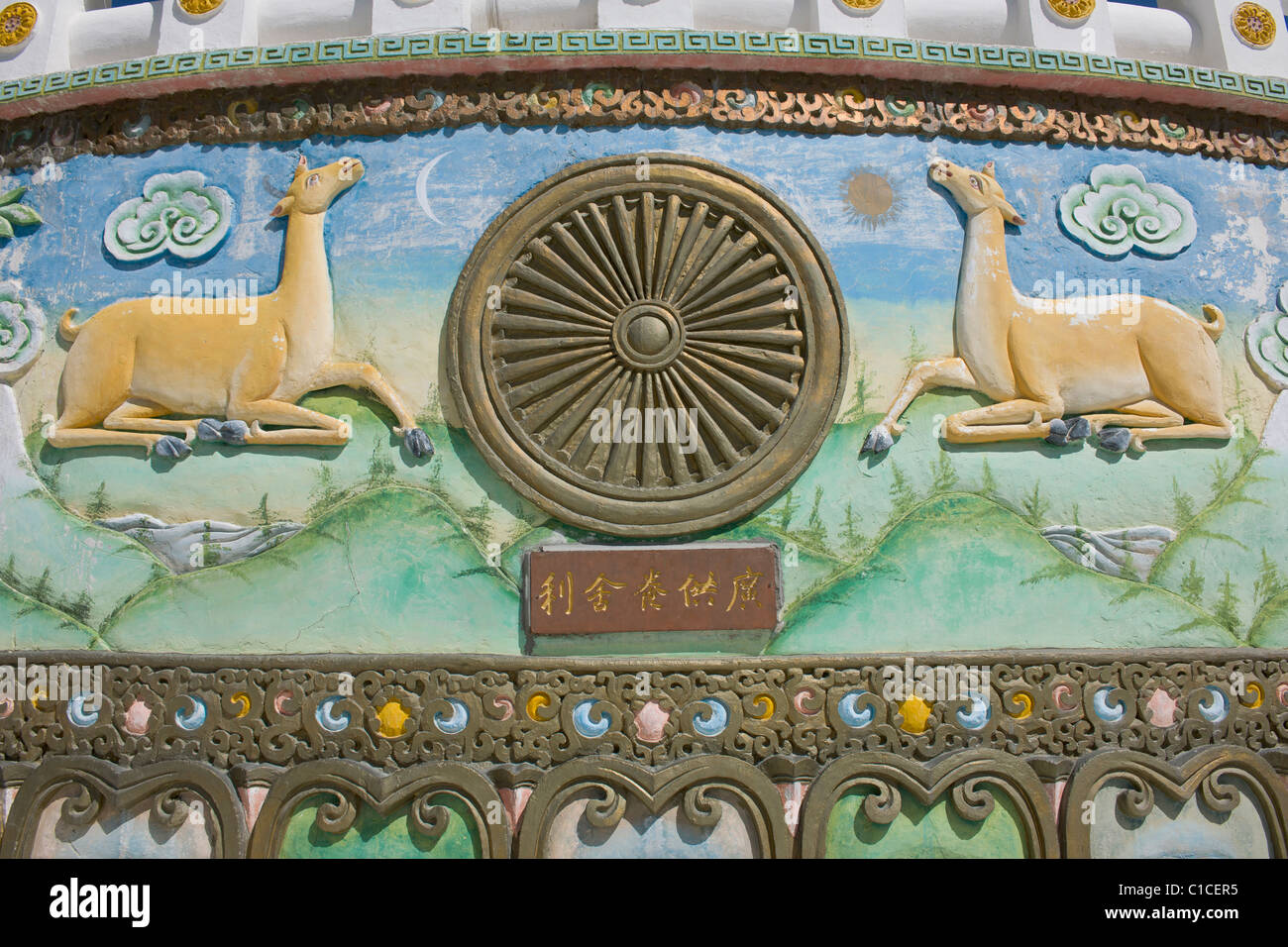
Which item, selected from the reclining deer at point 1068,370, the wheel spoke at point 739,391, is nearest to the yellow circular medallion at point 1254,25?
the reclining deer at point 1068,370

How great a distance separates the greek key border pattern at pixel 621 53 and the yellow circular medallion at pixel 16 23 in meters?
0.35

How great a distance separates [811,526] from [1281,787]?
2.29m

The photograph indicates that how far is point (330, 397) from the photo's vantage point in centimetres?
454

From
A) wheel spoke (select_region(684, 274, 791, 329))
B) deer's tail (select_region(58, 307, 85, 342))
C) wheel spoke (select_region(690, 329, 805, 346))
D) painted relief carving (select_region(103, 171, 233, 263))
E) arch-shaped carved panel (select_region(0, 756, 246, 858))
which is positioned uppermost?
painted relief carving (select_region(103, 171, 233, 263))

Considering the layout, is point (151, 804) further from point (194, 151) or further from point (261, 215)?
point (194, 151)

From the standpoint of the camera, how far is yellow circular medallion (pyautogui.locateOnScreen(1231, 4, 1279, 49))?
202 inches

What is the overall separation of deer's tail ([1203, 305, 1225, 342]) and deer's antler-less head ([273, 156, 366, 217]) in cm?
418

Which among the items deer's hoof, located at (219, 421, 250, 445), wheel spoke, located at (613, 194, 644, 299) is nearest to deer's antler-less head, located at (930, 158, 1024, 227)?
wheel spoke, located at (613, 194, 644, 299)

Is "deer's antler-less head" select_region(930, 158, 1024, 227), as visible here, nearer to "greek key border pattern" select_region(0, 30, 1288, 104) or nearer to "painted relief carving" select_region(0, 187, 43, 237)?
"greek key border pattern" select_region(0, 30, 1288, 104)

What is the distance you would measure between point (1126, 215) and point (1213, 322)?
670 mm

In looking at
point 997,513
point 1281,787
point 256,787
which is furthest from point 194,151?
point 1281,787

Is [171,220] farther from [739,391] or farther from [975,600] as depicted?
[975,600]

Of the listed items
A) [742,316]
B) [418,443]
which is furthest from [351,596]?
[742,316]
